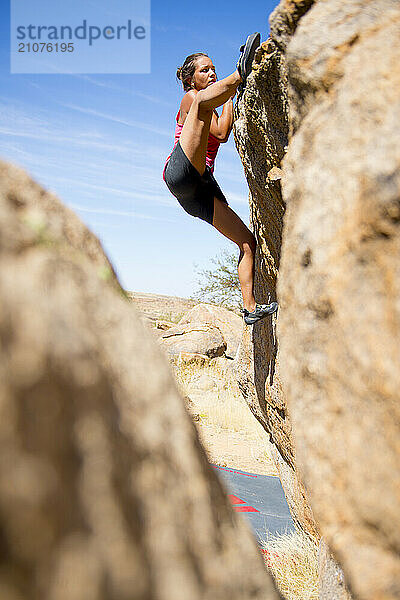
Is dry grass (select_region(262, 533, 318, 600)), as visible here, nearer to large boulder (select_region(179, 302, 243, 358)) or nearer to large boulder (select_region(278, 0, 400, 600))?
large boulder (select_region(278, 0, 400, 600))

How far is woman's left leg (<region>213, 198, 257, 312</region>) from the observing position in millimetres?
3404

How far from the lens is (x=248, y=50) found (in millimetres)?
2428

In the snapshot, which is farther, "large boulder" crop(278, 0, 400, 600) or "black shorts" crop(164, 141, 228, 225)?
"black shorts" crop(164, 141, 228, 225)

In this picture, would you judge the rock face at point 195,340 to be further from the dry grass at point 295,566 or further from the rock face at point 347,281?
the rock face at point 347,281

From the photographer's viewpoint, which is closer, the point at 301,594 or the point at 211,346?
the point at 301,594

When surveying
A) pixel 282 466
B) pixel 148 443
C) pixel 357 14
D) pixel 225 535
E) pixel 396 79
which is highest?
pixel 357 14

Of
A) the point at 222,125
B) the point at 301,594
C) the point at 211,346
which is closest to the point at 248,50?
the point at 222,125

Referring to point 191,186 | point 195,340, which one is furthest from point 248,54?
point 195,340

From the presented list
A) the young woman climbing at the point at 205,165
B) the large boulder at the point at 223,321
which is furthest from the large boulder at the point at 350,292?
the large boulder at the point at 223,321

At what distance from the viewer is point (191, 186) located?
10.7ft

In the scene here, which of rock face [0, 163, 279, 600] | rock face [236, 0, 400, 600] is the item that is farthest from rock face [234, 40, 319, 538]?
rock face [0, 163, 279, 600]

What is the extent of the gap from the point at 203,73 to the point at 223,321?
10467mm

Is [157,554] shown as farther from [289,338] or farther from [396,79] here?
[396,79]

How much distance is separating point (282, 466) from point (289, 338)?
250 centimetres
